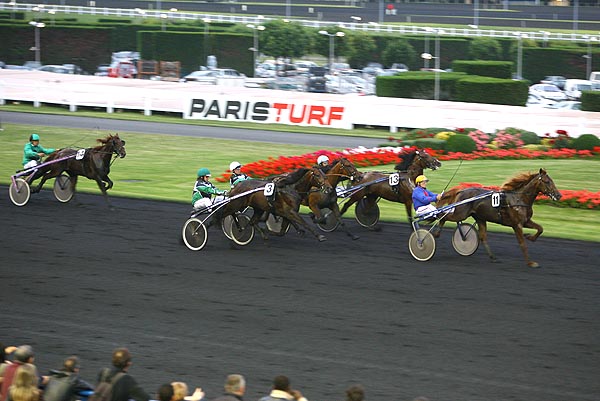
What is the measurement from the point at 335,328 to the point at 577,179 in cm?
1171

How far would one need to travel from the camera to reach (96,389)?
768cm

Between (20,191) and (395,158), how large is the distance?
8887 millimetres

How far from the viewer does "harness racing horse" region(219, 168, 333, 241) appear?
1521 centimetres

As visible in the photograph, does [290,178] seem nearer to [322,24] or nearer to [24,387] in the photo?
[24,387]

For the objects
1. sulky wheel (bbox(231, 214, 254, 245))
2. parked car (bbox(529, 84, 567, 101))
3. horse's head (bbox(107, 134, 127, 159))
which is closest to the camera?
sulky wheel (bbox(231, 214, 254, 245))

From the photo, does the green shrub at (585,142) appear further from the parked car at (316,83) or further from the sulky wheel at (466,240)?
the parked car at (316,83)

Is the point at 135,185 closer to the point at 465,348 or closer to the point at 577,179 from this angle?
the point at 577,179

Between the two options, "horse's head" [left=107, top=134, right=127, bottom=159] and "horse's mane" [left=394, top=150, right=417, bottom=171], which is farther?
"horse's head" [left=107, top=134, right=127, bottom=159]

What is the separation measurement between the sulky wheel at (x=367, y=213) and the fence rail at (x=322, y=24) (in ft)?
→ 127

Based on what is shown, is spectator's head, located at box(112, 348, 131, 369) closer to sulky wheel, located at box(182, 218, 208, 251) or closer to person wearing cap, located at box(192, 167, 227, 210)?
sulky wheel, located at box(182, 218, 208, 251)

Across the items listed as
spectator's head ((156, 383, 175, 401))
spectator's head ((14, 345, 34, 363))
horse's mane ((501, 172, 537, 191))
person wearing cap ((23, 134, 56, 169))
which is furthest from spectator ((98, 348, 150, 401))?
person wearing cap ((23, 134, 56, 169))

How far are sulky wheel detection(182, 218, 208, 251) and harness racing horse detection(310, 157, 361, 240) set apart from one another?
172cm

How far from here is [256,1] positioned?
3159 inches

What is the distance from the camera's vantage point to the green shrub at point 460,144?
81.0 ft
